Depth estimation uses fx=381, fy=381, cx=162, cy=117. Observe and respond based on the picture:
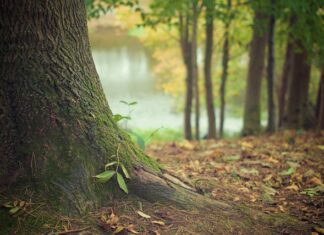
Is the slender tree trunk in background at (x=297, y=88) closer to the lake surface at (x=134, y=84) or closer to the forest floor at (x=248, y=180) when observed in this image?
the forest floor at (x=248, y=180)

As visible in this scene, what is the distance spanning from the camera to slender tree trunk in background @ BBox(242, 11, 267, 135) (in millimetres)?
10359

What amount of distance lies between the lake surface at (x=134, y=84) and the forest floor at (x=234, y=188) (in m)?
17.8

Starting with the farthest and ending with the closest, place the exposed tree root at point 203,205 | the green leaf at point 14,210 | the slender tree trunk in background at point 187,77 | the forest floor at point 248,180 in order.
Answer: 1. the slender tree trunk in background at point 187,77
2. the exposed tree root at point 203,205
3. the forest floor at point 248,180
4. the green leaf at point 14,210

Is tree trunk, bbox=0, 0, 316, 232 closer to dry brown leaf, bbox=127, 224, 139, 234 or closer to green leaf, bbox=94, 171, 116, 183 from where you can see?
green leaf, bbox=94, 171, 116, 183

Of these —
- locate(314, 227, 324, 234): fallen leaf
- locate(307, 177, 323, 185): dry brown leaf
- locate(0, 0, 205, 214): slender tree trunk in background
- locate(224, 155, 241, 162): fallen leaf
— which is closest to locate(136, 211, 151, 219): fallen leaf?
locate(0, 0, 205, 214): slender tree trunk in background

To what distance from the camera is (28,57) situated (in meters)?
2.73

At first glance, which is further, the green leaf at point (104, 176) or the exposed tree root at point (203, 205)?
the exposed tree root at point (203, 205)

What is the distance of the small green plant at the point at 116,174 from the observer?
289 centimetres

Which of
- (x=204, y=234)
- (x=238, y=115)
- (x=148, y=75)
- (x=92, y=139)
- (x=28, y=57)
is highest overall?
(x=28, y=57)

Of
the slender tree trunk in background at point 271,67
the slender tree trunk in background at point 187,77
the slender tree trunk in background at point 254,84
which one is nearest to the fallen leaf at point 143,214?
the slender tree trunk in background at point 271,67

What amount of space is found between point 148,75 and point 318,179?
1096 inches

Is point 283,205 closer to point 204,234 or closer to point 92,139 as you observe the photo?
point 204,234

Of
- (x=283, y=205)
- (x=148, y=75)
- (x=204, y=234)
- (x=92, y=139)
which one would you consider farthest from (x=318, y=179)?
(x=148, y=75)

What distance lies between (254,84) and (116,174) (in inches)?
323
